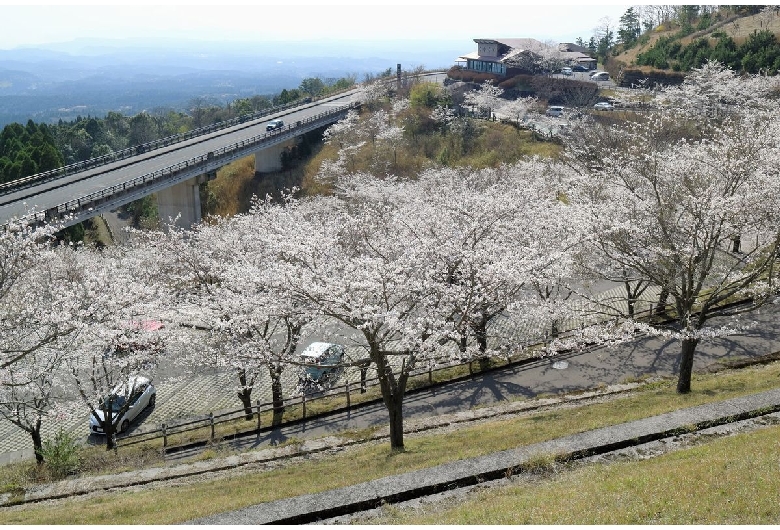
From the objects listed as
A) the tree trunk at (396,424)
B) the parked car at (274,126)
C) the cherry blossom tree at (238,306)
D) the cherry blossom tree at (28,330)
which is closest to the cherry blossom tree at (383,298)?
the tree trunk at (396,424)

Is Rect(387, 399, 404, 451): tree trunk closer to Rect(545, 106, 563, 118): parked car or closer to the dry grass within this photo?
Rect(545, 106, 563, 118): parked car

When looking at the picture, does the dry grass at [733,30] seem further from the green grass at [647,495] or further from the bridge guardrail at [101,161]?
the green grass at [647,495]

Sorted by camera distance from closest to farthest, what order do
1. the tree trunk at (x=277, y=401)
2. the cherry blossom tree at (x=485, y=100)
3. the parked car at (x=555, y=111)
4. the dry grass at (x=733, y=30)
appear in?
the tree trunk at (x=277, y=401)
the parked car at (x=555, y=111)
the cherry blossom tree at (x=485, y=100)
the dry grass at (x=733, y=30)

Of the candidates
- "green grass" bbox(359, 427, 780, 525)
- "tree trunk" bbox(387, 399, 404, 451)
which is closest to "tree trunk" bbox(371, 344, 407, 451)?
"tree trunk" bbox(387, 399, 404, 451)

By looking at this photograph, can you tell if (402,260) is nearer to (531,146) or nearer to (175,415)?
(175,415)

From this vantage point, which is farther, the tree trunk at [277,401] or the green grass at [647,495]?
the tree trunk at [277,401]

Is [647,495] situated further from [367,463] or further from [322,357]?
[322,357]

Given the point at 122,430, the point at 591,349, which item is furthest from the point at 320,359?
the point at 591,349
